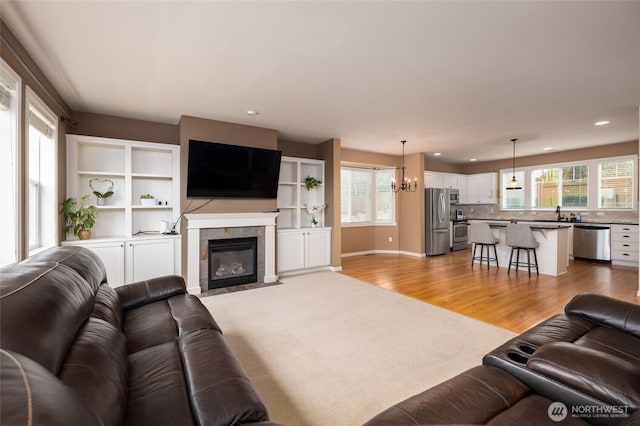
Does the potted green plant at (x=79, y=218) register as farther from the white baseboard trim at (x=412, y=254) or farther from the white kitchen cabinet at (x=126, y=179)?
the white baseboard trim at (x=412, y=254)

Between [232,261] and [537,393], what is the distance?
13.6ft

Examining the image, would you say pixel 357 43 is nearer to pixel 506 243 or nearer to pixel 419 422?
pixel 419 422

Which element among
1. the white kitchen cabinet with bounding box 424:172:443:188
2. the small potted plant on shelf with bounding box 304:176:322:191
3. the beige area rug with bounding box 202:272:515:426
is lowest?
the beige area rug with bounding box 202:272:515:426

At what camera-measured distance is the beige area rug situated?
1.91 m

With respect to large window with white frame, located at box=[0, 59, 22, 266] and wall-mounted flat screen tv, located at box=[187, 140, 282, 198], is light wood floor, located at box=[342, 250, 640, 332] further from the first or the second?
large window with white frame, located at box=[0, 59, 22, 266]

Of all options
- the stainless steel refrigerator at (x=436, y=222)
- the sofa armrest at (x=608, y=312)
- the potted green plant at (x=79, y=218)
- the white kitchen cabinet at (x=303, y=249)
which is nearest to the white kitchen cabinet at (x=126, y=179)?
the potted green plant at (x=79, y=218)

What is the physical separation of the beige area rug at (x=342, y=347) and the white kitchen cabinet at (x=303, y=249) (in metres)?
1.15

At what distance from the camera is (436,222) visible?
7.35 metres

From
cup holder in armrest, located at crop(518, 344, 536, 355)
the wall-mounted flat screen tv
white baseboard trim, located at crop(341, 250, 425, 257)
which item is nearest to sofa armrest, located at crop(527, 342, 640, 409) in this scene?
cup holder in armrest, located at crop(518, 344, 536, 355)

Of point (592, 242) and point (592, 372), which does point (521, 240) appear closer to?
point (592, 242)

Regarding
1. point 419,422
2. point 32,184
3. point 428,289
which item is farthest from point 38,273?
point 428,289

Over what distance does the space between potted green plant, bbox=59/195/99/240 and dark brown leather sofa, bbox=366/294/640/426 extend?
167 inches

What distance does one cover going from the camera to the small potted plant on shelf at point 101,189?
404 centimetres

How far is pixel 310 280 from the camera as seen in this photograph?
16.1 feet
